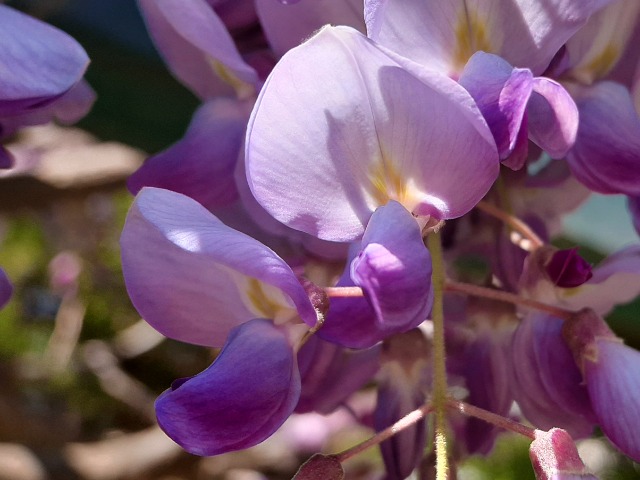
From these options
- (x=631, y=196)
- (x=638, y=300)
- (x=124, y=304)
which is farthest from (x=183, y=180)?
(x=124, y=304)

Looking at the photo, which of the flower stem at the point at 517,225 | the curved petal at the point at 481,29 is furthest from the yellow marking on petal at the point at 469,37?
the flower stem at the point at 517,225

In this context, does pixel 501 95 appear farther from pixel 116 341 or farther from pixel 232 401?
pixel 116 341

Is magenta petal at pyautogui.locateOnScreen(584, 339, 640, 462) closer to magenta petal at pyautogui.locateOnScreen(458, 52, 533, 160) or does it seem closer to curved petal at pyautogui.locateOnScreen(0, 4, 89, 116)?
magenta petal at pyautogui.locateOnScreen(458, 52, 533, 160)

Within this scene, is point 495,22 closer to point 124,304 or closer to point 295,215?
point 295,215

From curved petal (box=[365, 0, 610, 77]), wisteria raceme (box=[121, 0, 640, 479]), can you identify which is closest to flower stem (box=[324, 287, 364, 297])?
wisteria raceme (box=[121, 0, 640, 479])

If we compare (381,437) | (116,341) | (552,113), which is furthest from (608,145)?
(116,341)

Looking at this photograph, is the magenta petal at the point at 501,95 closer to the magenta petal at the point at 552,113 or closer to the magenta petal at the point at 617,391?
the magenta petal at the point at 552,113
